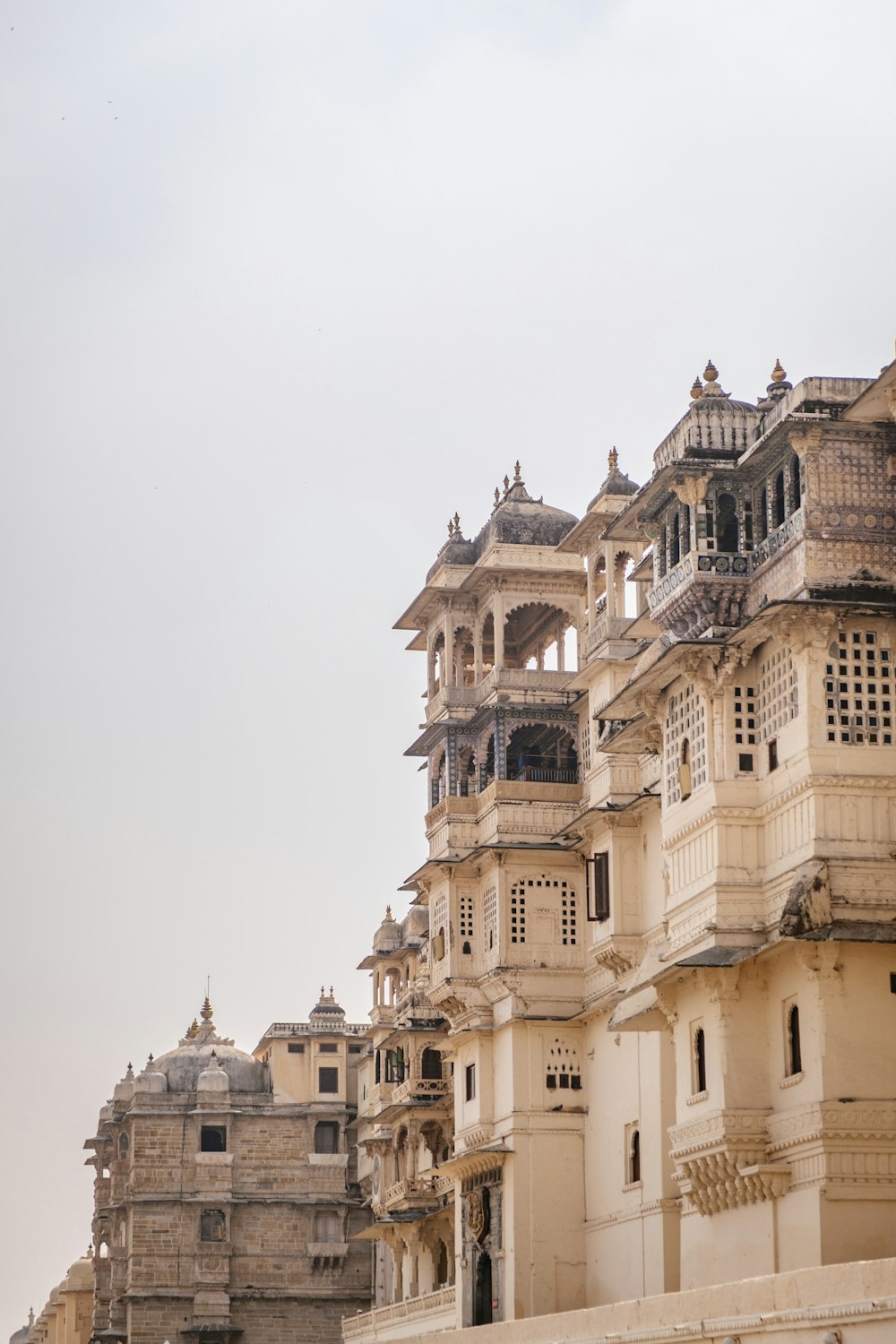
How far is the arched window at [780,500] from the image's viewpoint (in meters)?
29.6

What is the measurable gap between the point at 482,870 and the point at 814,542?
17.1 metres

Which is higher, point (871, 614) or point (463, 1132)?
point (871, 614)

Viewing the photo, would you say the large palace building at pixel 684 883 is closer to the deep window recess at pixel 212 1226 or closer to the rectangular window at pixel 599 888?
the rectangular window at pixel 599 888

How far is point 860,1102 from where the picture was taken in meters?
26.6

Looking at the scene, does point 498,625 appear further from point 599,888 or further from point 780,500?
point 780,500

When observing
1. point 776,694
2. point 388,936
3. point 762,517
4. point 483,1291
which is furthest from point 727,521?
point 388,936

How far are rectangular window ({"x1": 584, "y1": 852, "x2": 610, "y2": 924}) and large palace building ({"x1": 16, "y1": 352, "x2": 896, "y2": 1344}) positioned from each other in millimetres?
70

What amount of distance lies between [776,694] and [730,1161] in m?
5.65

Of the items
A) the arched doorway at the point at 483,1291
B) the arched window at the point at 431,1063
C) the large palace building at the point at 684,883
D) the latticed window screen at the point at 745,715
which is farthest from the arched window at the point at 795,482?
the arched window at the point at 431,1063

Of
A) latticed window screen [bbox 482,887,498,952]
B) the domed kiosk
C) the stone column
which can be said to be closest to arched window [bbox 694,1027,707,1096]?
latticed window screen [bbox 482,887,498,952]

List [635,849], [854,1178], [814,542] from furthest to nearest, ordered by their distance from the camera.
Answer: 1. [635,849]
2. [814,542]
3. [854,1178]

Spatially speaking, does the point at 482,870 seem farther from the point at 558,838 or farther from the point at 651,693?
the point at 651,693

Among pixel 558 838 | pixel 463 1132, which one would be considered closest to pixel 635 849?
pixel 558 838

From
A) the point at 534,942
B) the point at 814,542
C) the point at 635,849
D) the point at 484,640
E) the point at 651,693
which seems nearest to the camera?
the point at 814,542
